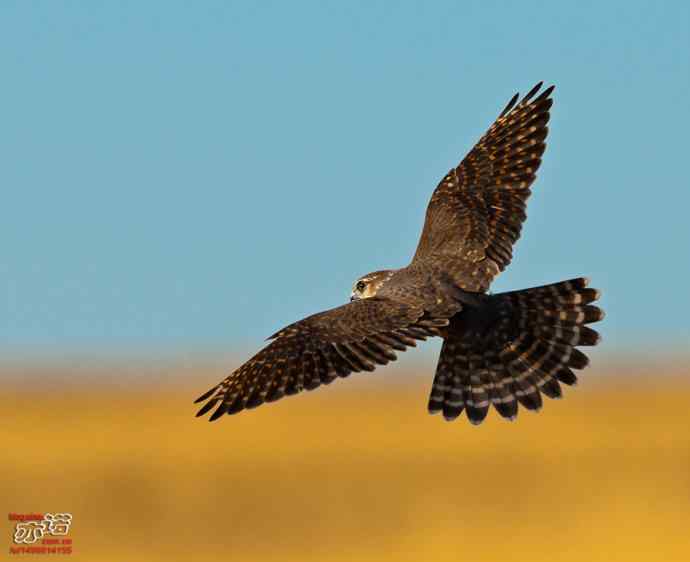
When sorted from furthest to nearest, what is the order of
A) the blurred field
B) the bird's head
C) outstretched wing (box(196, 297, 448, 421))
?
1. the blurred field
2. the bird's head
3. outstretched wing (box(196, 297, 448, 421))

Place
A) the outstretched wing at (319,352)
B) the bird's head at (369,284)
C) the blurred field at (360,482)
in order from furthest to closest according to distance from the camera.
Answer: the blurred field at (360,482)
the bird's head at (369,284)
the outstretched wing at (319,352)

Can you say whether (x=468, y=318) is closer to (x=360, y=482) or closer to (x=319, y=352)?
(x=319, y=352)

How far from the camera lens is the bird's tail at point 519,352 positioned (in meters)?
16.3

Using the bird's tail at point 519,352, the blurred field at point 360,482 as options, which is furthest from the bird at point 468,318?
the blurred field at point 360,482

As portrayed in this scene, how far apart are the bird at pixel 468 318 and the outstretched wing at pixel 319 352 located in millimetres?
10

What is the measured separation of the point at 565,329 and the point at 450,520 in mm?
9550

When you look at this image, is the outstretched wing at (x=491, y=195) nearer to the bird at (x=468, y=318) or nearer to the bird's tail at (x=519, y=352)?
the bird at (x=468, y=318)

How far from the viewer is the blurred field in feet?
80.2

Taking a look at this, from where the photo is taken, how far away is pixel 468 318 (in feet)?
52.5

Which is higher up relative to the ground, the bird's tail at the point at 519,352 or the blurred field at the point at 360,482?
the blurred field at the point at 360,482

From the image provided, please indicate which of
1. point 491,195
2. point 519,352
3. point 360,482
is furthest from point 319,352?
point 360,482

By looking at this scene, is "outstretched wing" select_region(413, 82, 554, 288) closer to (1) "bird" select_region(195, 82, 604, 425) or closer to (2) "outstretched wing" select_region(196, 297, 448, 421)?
(1) "bird" select_region(195, 82, 604, 425)

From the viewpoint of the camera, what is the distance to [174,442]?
112 ft

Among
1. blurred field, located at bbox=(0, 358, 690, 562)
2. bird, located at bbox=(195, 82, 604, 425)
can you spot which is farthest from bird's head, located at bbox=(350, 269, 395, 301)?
blurred field, located at bbox=(0, 358, 690, 562)
